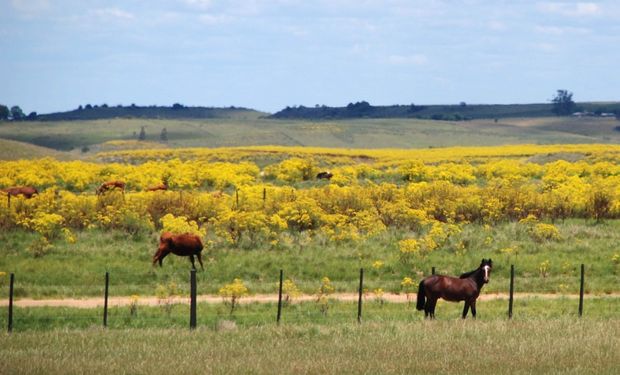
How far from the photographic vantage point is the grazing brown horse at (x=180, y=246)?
3156cm

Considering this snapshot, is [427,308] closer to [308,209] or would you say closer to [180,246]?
[180,246]

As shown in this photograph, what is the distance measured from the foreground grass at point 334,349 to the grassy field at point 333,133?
349 feet

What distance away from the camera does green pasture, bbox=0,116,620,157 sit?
145250 millimetres

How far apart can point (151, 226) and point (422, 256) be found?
9085mm

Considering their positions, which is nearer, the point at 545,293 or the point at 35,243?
the point at 545,293

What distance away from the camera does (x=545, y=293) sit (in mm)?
29688

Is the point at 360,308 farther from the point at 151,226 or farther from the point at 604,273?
the point at 151,226

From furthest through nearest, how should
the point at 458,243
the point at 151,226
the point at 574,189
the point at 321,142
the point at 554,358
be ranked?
1. the point at 321,142
2. the point at 574,189
3. the point at 151,226
4. the point at 458,243
5. the point at 554,358

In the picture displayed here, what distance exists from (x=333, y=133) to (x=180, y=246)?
126952 mm

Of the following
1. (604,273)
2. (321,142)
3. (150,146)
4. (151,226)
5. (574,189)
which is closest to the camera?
(604,273)

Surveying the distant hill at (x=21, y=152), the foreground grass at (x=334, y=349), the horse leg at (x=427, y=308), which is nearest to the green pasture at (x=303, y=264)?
the horse leg at (x=427, y=308)

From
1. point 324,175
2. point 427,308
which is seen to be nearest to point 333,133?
point 324,175

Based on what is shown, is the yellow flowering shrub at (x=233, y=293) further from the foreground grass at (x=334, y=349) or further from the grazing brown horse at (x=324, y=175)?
the grazing brown horse at (x=324, y=175)

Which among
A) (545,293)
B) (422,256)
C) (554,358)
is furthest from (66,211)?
(554,358)
